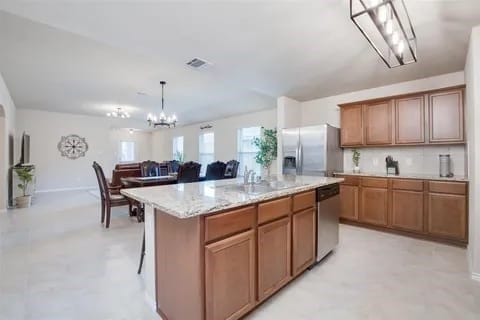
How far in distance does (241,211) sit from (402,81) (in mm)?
3913

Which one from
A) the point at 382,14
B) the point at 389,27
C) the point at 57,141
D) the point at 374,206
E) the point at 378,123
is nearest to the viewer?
the point at 382,14

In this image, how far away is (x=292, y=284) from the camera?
2.23 m

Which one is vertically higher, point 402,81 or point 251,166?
point 402,81

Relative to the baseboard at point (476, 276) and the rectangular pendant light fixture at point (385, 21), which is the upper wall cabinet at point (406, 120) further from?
the baseboard at point (476, 276)

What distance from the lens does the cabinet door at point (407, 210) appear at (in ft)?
11.3

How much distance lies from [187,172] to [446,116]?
3.93 m

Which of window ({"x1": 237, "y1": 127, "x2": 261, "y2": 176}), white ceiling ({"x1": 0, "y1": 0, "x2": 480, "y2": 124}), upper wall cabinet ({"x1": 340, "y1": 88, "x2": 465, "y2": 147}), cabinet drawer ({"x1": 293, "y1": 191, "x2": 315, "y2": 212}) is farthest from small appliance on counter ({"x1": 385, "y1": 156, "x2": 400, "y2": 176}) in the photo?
window ({"x1": 237, "y1": 127, "x2": 261, "y2": 176})

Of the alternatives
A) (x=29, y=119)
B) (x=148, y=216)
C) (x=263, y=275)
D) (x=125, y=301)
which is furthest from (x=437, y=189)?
(x=29, y=119)

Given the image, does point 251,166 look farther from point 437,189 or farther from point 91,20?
point 91,20

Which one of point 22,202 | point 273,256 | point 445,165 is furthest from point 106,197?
point 445,165

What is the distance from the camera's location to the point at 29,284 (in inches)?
86.6

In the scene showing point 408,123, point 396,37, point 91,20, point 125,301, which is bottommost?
point 125,301

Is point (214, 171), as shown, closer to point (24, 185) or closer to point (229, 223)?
point (229, 223)

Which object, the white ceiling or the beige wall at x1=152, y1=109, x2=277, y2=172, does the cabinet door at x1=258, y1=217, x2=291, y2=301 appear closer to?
the white ceiling
